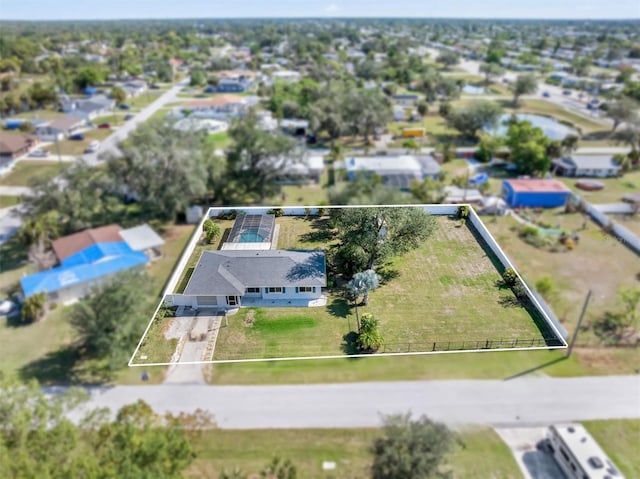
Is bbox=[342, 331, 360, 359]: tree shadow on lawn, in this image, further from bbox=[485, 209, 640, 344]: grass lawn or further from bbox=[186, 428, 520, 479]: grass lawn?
bbox=[485, 209, 640, 344]: grass lawn

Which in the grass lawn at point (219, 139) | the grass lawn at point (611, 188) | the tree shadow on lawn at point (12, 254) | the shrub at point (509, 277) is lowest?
the grass lawn at point (219, 139)

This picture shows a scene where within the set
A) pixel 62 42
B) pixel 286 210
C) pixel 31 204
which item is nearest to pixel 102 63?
pixel 62 42

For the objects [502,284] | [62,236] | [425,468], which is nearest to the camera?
[502,284]

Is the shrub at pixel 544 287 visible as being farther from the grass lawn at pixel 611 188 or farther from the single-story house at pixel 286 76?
the single-story house at pixel 286 76

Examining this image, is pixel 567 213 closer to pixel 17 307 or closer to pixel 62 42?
pixel 17 307

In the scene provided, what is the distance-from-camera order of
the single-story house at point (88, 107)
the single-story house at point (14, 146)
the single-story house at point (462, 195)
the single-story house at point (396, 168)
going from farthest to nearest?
1. the single-story house at point (88, 107)
2. the single-story house at point (14, 146)
3. the single-story house at point (396, 168)
4. the single-story house at point (462, 195)

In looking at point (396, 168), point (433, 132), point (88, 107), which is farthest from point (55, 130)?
point (433, 132)

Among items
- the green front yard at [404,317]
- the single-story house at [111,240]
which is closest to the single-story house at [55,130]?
the single-story house at [111,240]

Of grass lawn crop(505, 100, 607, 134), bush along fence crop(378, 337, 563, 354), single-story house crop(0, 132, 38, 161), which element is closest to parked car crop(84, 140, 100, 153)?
single-story house crop(0, 132, 38, 161)
